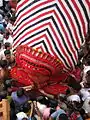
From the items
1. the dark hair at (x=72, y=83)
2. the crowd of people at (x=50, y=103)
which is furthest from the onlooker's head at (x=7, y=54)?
the dark hair at (x=72, y=83)

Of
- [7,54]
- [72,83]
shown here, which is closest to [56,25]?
[72,83]

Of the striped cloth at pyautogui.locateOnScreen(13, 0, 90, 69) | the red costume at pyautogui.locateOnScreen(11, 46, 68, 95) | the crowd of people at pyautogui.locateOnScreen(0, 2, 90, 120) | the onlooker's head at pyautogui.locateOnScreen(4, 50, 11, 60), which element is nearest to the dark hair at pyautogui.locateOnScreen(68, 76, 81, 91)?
the crowd of people at pyautogui.locateOnScreen(0, 2, 90, 120)

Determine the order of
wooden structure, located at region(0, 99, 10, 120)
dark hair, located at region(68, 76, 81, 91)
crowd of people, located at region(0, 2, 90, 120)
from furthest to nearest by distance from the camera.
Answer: crowd of people, located at region(0, 2, 90, 120)
wooden structure, located at region(0, 99, 10, 120)
dark hair, located at region(68, 76, 81, 91)

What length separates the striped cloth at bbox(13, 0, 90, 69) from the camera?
2.10 meters

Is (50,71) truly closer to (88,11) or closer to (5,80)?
(88,11)

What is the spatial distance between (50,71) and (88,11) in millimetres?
361

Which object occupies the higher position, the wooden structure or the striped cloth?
the striped cloth

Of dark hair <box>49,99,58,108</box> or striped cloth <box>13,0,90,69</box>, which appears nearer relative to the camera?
striped cloth <box>13,0,90,69</box>

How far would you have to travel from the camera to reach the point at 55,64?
2.12m

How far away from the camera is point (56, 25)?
211cm

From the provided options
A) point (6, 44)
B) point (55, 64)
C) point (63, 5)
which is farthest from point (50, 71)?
point (6, 44)

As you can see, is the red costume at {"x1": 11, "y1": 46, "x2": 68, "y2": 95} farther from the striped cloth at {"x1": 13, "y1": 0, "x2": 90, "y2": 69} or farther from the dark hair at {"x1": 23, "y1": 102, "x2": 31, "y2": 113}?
the dark hair at {"x1": 23, "y1": 102, "x2": 31, "y2": 113}

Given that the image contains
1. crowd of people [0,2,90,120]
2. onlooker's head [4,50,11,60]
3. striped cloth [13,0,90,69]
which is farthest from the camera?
onlooker's head [4,50,11,60]

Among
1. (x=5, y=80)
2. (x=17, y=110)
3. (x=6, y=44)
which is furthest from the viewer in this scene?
(x=6, y=44)
